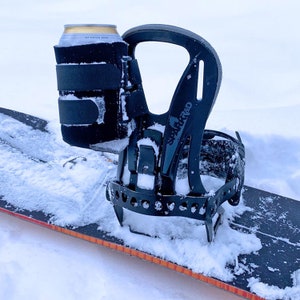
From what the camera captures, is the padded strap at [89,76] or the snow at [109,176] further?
the snow at [109,176]

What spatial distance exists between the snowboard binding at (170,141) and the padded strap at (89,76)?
48mm

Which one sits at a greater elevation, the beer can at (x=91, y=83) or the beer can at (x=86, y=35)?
the beer can at (x=86, y=35)

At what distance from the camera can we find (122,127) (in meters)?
1.48

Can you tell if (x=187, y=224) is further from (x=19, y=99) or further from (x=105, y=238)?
(x=19, y=99)

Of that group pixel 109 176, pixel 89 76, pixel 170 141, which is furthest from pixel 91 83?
pixel 109 176

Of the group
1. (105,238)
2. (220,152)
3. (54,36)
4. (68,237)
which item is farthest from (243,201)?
(54,36)

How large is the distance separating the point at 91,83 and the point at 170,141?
369 mm

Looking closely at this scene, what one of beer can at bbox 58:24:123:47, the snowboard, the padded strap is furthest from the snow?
beer can at bbox 58:24:123:47

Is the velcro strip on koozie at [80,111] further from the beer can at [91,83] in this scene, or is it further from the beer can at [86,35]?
the beer can at [86,35]

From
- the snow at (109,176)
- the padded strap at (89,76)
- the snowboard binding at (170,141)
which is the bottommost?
the snow at (109,176)

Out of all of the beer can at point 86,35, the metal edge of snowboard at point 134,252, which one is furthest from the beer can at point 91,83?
the metal edge of snowboard at point 134,252

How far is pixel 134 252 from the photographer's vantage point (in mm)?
1684

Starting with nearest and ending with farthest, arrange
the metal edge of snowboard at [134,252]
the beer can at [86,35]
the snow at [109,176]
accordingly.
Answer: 1. the beer can at [86,35]
2. the metal edge of snowboard at [134,252]
3. the snow at [109,176]

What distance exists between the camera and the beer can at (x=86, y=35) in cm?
136
